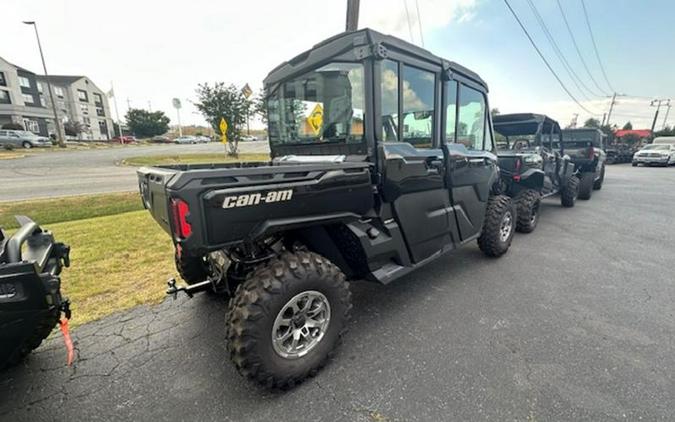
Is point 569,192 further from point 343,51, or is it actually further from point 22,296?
point 22,296

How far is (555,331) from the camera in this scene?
2.81 meters

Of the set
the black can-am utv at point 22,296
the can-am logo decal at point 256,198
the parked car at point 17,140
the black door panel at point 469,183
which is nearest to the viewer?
the black can-am utv at point 22,296

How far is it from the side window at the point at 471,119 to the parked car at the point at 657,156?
25.7 metres

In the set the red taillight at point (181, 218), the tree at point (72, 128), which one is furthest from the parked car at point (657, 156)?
the tree at point (72, 128)

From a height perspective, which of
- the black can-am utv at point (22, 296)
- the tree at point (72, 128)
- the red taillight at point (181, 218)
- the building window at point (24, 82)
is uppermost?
the building window at point (24, 82)

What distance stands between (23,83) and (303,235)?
206ft

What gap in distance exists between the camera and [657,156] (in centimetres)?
2095

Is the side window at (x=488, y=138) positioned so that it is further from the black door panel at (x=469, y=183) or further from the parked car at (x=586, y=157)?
the parked car at (x=586, y=157)

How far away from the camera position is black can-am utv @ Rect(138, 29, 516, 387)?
198 centimetres

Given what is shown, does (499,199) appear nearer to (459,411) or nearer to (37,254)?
(459,411)

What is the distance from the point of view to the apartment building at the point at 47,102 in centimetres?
4172

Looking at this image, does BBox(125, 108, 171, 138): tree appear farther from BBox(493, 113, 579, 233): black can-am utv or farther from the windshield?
the windshield

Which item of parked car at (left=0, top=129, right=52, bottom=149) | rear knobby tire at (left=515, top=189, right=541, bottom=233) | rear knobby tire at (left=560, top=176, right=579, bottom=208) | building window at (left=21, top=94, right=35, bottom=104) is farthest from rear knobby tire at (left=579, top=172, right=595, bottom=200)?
building window at (left=21, top=94, right=35, bottom=104)

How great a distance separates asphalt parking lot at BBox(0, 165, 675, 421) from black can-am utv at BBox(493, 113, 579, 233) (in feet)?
6.75
